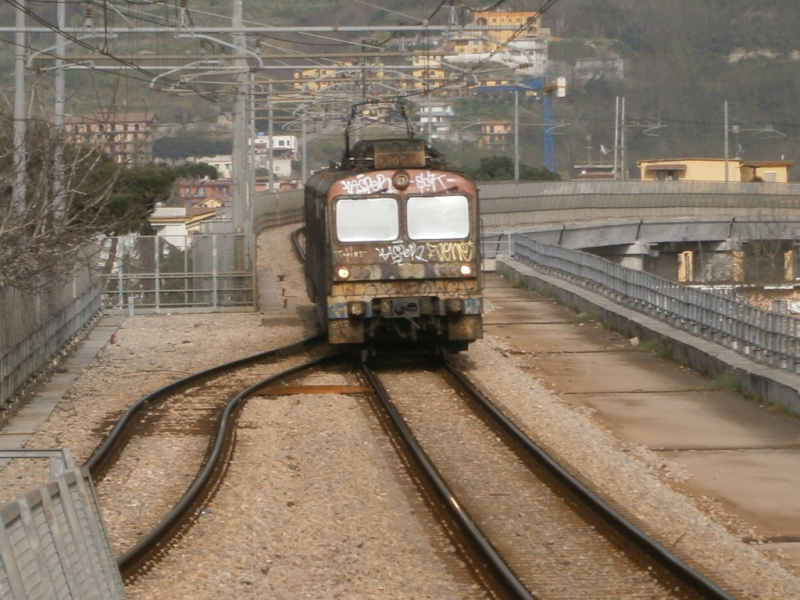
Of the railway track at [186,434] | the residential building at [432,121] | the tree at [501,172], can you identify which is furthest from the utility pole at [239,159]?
the tree at [501,172]

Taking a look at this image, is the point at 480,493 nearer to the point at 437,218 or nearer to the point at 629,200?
the point at 437,218

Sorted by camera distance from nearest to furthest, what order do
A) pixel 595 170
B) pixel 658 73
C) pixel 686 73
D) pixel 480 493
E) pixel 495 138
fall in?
pixel 480 493, pixel 595 170, pixel 495 138, pixel 686 73, pixel 658 73

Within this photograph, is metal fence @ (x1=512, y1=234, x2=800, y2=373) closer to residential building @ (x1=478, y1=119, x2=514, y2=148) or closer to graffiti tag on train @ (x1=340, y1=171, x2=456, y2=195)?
graffiti tag on train @ (x1=340, y1=171, x2=456, y2=195)

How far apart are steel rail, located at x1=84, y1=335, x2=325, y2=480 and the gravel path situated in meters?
0.28

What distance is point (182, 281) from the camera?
2986cm

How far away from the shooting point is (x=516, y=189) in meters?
64.4

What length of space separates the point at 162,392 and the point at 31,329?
2282 millimetres

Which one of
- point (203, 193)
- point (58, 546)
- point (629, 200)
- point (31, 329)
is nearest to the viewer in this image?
point (58, 546)

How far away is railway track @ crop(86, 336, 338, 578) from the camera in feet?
32.5

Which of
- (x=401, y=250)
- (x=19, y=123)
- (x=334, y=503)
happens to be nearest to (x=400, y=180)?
(x=401, y=250)

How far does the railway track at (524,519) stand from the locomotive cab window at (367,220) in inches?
135

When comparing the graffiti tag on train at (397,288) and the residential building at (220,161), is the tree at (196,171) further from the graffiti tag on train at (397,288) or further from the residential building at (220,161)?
the graffiti tag on train at (397,288)

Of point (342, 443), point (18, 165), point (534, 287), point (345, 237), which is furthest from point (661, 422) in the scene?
point (534, 287)

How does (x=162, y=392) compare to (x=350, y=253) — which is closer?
(x=162, y=392)
